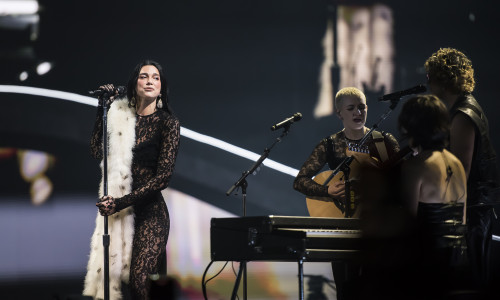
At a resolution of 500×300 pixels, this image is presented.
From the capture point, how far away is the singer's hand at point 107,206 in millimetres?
3768

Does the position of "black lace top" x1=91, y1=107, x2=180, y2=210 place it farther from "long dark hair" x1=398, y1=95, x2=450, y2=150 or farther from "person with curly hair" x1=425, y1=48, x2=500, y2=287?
"long dark hair" x1=398, y1=95, x2=450, y2=150

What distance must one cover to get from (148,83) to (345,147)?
1328 millimetres

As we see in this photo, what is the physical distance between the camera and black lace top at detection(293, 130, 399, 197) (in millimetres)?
4305

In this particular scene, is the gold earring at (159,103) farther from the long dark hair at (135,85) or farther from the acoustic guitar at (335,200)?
the acoustic guitar at (335,200)

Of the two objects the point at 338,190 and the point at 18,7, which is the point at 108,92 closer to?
the point at 338,190

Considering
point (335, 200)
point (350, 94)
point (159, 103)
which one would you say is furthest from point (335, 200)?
point (159, 103)

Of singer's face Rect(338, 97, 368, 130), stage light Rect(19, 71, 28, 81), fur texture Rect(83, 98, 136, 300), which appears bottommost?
fur texture Rect(83, 98, 136, 300)

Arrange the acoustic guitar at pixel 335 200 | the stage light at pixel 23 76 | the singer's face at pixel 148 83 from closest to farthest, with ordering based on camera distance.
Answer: the singer's face at pixel 148 83
the acoustic guitar at pixel 335 200
the stage light at pixel 23 76

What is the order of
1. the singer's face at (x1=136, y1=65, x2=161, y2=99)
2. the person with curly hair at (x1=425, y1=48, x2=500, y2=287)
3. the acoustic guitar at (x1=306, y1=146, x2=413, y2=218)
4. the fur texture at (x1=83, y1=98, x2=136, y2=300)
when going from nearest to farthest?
the person with curly hair at (x1=425, y1=48, x2=500, y2=287), the fur texture at (x1=83, y1=98, x2=136, y2=300), the singer's face at (x1=136, y1=65, x2=161, y2=99), the acoustic guitar at (x1=306, y1=146, x2=413, y2=218)

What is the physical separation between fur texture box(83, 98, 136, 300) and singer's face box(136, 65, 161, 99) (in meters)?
0.16

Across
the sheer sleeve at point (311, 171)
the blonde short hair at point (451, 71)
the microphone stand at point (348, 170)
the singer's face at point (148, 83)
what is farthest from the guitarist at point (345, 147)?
the singer's face at point (148, 83)

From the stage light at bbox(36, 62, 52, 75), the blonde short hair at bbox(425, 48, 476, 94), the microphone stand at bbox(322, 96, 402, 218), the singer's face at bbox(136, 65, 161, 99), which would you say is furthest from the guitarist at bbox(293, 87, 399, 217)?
the stage light at bbox(36, 62, 52, 75)

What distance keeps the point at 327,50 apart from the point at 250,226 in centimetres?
275

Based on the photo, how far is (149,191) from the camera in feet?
12.6
